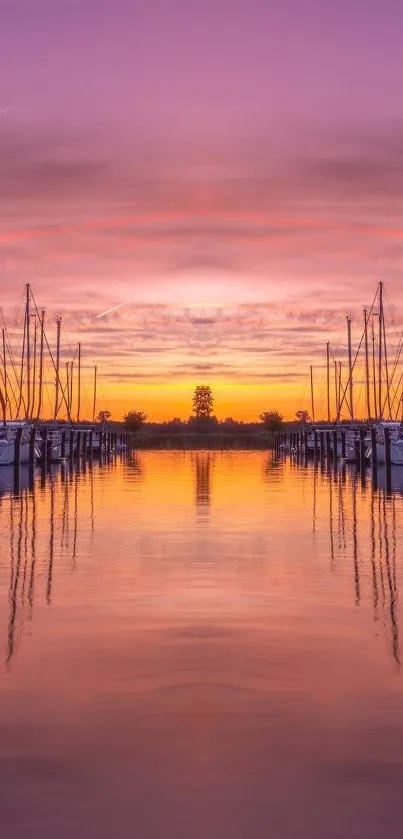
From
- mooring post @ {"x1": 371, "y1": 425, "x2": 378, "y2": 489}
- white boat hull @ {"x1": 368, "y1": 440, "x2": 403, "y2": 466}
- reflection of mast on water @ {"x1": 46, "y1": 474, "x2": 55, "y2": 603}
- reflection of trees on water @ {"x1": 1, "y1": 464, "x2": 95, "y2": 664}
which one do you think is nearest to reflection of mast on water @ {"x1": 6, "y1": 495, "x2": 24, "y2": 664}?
reflection of trees on water @ {"x1": 1, "y1": 464, "x2": 95, "y2": 664}

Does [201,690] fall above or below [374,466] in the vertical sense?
→ below

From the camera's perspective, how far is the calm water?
764cm

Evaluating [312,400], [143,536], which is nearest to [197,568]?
[143,536]

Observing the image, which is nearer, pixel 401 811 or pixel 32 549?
pixel 401 811

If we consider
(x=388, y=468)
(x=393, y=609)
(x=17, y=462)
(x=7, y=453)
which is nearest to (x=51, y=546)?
(x=393, y=609)

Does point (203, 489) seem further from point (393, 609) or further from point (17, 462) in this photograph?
point (393, 609)

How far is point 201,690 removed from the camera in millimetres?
10992

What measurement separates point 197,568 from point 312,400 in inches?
5085

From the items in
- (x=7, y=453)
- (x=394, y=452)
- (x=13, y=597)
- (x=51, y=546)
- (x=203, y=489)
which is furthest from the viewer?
(x=394, y=452)

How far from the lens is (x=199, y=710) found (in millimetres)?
10180

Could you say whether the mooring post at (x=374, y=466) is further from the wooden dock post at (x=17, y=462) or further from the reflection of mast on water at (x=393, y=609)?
the reflection of mast on water at (x=393, y=609)

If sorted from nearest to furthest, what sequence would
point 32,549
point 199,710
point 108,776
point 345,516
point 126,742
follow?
point 108,776 < point 126,742 < point 199,710 < point 32,549 < point 345,516

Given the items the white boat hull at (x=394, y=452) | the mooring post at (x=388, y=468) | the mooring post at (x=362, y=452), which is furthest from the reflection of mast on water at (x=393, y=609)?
the mooring post at (x=362, y=452)

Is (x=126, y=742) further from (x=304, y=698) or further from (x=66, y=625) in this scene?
(x=66, y=625)
